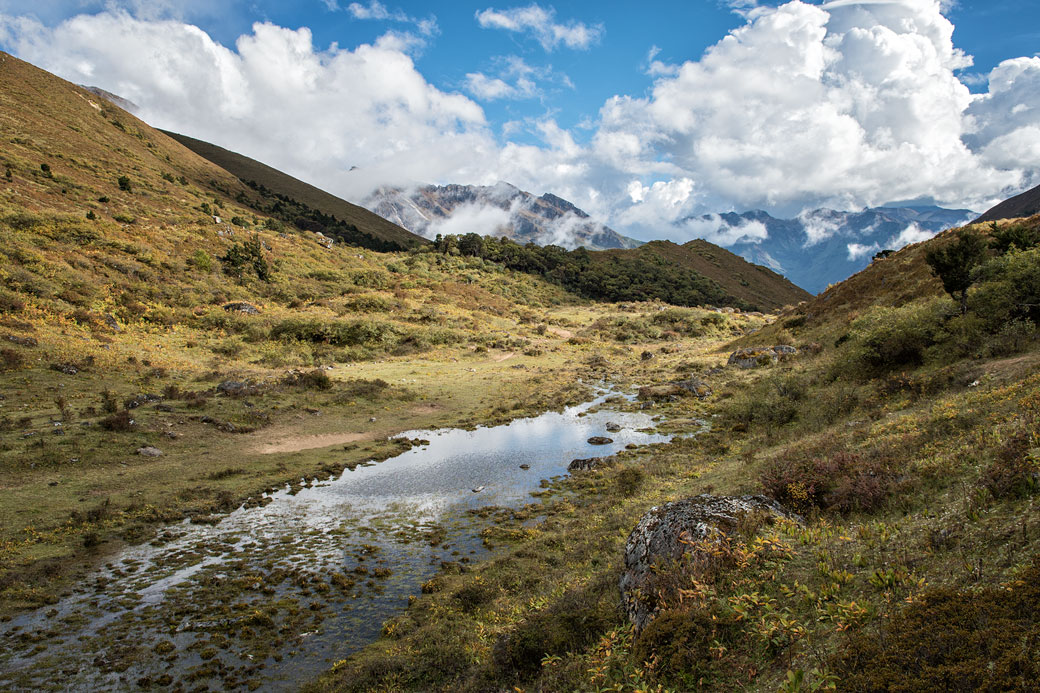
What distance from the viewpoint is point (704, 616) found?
5.95 meters

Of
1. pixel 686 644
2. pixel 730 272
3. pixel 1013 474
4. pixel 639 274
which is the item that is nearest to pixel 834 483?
pixel 1013 474

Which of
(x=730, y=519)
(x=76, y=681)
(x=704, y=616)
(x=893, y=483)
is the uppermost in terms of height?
(x=893, y=483)

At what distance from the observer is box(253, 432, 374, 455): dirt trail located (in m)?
22.1

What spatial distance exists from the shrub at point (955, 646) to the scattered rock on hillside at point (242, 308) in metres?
54.0

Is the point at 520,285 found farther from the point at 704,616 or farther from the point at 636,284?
the point at 704,616

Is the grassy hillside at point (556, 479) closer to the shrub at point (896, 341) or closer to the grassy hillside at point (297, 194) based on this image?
the shrub at point (896, 341)

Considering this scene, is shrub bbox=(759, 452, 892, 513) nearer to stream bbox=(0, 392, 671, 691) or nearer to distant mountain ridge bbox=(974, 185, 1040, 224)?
stream bbox=(0, 392, 671, 691)

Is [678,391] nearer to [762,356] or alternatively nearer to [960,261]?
[762,356]

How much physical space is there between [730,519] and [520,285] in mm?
100048

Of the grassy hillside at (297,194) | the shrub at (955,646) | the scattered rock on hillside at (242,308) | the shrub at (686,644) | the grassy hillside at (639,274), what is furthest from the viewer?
the grassy hillside at (297,194)

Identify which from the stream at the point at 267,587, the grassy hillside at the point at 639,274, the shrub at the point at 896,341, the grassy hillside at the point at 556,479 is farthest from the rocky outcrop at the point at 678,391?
the grassy hillside at the point at 639,274

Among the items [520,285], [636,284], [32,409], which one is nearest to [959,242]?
[32,409]

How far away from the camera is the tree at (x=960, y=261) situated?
61.3ft

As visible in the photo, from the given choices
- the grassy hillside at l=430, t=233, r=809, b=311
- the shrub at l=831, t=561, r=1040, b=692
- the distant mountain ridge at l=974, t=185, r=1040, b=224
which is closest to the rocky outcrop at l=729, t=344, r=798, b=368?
the shrub at l=831, t=561, r=1040, b=692
